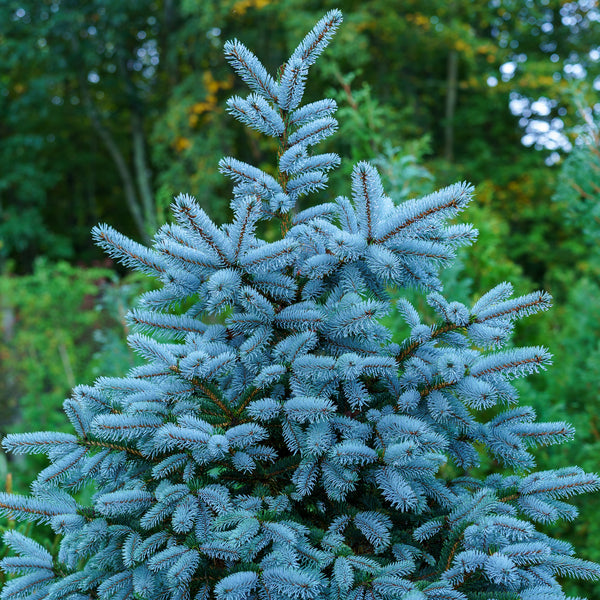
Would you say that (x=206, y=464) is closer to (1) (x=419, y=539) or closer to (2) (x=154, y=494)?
(2) (x=154, y=494)

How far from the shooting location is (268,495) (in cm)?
160

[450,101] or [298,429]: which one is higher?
[450,101]

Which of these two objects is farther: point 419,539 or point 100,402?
point 100,402

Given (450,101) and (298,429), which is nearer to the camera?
(298,429)

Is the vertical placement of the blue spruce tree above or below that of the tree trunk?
below

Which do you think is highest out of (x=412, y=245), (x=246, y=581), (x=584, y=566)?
(x=412, y=245)

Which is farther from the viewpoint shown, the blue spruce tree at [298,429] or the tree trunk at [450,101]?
the tree trunk at [450,101]

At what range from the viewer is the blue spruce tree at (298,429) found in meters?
1.40

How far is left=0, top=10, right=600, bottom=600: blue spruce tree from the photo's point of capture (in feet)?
4.59

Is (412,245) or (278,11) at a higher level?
(278,11)

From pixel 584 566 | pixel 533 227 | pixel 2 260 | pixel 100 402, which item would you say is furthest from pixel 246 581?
pixel 2 260

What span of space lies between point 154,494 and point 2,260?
1682 centimetres

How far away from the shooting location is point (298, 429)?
1523 mm

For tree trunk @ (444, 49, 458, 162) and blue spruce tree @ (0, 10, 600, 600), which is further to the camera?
tree trunk @ (444, 49, 458, 162)
